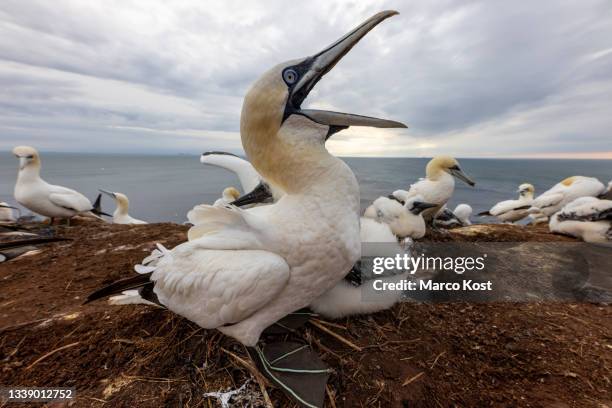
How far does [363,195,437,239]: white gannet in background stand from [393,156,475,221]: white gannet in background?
2.76 feet

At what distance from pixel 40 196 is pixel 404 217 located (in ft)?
22.7

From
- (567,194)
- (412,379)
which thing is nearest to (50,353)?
(412,379)

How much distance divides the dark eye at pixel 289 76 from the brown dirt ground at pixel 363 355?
164 cm

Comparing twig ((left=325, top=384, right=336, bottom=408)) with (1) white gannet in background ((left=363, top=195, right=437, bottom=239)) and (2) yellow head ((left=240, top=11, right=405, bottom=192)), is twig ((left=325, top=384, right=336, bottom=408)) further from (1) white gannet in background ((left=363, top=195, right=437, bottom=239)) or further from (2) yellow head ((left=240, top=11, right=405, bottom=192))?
(1) white gannet in background ((left=363, top=195, right=437, bottom=239))

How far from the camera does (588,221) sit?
4.40 m

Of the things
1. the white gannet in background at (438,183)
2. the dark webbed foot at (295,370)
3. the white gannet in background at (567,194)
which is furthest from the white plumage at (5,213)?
the white gannet in background at (567,194)

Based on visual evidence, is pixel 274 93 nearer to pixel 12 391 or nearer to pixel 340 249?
pixel 340 249

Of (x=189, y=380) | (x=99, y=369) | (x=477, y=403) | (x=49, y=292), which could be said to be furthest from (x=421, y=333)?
(x=49, y=292)

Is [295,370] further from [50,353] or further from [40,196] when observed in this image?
[40,196]

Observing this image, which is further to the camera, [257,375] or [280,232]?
[257,375]

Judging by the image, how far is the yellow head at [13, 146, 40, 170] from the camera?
610 cm

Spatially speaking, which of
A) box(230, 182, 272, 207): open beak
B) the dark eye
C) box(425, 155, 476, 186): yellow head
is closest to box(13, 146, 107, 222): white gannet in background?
box(230, 182, 272, 207): open beak

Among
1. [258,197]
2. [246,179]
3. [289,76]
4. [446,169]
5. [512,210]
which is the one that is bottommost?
[512,210]

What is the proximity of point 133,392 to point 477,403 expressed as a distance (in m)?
1.86
